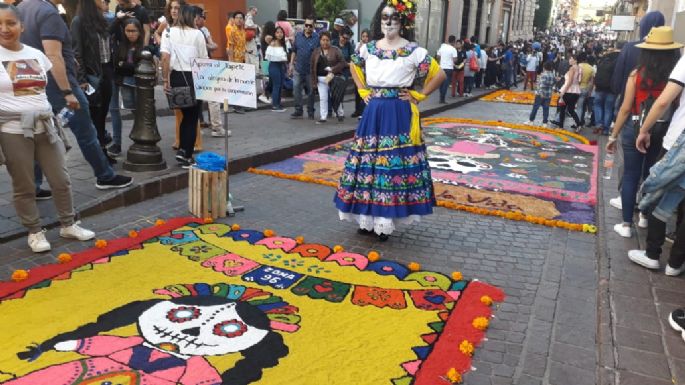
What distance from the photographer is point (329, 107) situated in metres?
12.1

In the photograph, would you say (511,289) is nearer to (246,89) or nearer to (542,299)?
(542,299)

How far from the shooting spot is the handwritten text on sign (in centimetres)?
538

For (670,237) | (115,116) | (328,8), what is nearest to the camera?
(670,237)

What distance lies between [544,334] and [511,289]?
26.8 inches

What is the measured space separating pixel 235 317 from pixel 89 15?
3.98 m

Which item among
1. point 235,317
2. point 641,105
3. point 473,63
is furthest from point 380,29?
point 473,63

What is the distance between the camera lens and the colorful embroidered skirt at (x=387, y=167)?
4684 mm

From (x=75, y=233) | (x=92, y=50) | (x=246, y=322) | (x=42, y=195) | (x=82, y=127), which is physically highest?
(x=92, y=50)

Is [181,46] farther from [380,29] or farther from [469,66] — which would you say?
[469,66]

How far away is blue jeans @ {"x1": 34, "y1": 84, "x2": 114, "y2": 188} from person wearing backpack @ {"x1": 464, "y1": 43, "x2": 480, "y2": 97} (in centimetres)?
1573

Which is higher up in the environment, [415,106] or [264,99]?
[415,106]

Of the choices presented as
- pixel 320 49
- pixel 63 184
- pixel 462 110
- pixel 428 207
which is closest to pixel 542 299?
pixel 428 207

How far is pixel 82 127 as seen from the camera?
16.9 feet

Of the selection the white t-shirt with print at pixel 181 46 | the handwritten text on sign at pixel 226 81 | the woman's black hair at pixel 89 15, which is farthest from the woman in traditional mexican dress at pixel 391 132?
the woman's black hair at pixel 89 15
